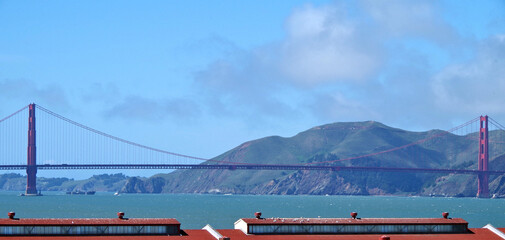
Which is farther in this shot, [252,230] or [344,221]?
[344,221]

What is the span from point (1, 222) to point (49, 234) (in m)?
3.27

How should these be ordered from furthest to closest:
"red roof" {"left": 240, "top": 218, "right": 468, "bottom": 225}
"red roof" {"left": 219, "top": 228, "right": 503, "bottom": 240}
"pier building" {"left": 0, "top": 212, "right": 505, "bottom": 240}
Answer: "red roof" {"left": 240, "top": 218, "right": 468, "bottom": 225}
"red roof" {"left": 219, "top": 228, "right": 503, "bottom": 240}
"pier building" {"left": 0, "top": 212, "right": 505, "bottom": 240}

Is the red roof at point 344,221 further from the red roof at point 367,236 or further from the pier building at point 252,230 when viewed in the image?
the red roof at point 367,236

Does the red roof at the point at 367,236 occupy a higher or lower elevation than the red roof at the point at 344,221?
lower

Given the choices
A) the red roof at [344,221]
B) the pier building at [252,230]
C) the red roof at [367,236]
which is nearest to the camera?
the pier building at [252,230]

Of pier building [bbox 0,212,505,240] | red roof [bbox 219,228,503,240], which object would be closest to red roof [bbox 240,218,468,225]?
pier building [bbox 0,212,505,240]

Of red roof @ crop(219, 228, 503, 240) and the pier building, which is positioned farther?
red roof @ crop(219, 228, 503, 240)

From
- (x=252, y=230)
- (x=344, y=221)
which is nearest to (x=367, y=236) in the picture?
(x=344, y=221)

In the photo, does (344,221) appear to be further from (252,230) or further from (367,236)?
(252,230)

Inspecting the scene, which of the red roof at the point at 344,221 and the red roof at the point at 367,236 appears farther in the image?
the red roof at the point at 344,221

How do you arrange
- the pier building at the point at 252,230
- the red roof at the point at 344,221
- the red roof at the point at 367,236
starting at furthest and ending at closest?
the red roof at the point at 344,221 → the red roof at the point at 367,236 → the pier building at the point at 252,230

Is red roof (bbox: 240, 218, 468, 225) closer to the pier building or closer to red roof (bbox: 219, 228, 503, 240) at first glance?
the pier building

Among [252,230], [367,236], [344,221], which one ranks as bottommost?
[367,236]

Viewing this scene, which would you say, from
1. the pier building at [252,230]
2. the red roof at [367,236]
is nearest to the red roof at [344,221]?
the pier building at [252,230]
